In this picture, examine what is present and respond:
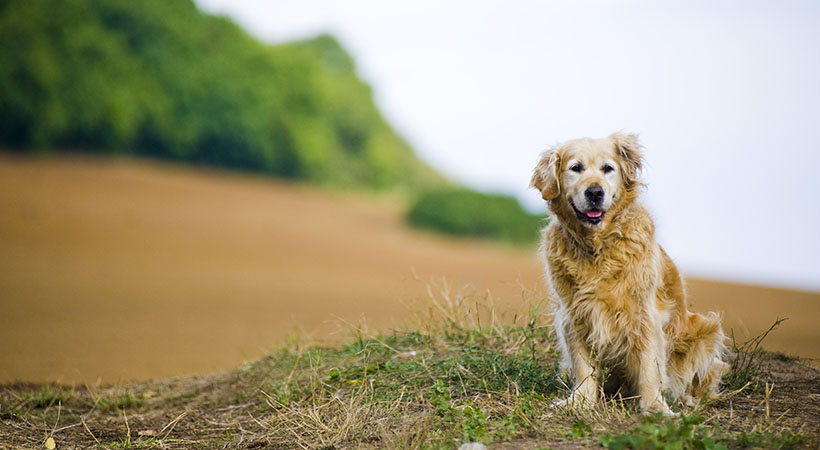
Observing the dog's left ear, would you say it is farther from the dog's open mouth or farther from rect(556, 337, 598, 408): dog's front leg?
rect(556, 337, 598, 408): dog's front leg

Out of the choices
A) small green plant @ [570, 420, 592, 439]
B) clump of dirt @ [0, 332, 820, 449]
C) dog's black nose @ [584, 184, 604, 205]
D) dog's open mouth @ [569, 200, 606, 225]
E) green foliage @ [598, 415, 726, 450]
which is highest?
dog's black nose @ [584, 184, 604, 205]

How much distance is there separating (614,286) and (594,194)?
1.99 ft

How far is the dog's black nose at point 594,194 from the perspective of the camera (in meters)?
4.51

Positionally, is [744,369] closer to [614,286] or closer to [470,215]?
[614,286]

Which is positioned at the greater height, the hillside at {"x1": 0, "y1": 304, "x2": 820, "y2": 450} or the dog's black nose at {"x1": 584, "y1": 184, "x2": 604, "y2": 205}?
the dog's black nose at {"x1": 584, "y1": 184, "x2": 604, "y2": 205}

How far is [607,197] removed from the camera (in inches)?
179

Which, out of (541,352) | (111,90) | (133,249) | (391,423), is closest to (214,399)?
(391,423)

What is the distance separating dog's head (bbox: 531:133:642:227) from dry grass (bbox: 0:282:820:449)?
47.8 inches

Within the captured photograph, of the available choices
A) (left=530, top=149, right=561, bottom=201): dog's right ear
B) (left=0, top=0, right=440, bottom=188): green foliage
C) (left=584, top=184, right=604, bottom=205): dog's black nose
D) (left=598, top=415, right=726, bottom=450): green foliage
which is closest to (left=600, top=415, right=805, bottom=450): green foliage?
(left=598, top=415, right=726, bottom=450): green foliage

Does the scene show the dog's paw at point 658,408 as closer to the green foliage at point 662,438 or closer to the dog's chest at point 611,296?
the dog's chest at point 611,296

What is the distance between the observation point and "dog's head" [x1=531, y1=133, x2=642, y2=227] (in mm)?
4562

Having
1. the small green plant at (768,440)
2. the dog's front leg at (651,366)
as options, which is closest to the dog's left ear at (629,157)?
the dog's front leg at (651,366)

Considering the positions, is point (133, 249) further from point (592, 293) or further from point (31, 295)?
point (592, 293)

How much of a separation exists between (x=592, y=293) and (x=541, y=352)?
5.61ft
